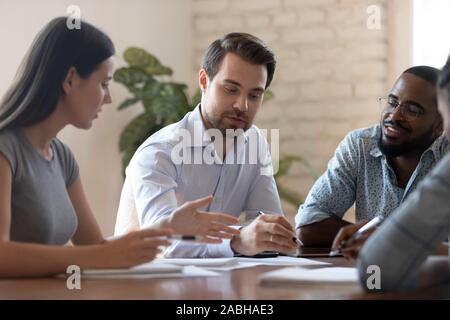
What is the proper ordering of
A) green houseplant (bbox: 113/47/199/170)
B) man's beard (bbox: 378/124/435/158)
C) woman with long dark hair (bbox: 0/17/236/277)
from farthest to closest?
1. green houseplant (bbox: 113/47/199/170)
2. man's beard (bbox: 378/124/435/158)
3. woman with long dark hair (bbox: 0/17/236/277)

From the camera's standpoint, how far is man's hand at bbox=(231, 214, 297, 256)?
1998 millimetres

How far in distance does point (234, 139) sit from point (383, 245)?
1.41 metres

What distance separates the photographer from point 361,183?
267 cm

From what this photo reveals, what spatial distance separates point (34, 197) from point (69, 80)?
0.26m

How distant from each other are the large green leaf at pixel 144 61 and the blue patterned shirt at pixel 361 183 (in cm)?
218

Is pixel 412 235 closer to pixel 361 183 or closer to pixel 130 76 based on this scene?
pixel 361 183

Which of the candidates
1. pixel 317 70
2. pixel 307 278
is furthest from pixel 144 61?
pixel 307 278

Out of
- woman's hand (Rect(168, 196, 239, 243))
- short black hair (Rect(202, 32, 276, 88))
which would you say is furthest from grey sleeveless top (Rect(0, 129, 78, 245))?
short black hair (Rect(202, 32, 276, 88))

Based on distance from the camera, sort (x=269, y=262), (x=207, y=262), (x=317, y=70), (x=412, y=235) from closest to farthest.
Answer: (x=412, y=235) < (x=207, y=262) < (x=269, y=262) < (x=317, y=70)

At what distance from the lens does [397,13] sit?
4.62 meters

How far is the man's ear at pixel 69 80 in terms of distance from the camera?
168 centimetres

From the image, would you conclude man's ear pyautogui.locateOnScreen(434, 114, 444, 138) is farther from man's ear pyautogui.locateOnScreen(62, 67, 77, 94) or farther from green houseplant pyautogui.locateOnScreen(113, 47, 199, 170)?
green houseplant pyautogui.locateOnScreen(113, 47, 199, 170)

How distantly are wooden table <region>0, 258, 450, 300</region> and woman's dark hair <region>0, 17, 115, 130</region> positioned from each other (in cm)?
36

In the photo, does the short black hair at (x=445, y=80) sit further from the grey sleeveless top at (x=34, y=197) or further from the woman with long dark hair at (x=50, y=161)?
the grey sleeveless top at (x=34, y=197)
